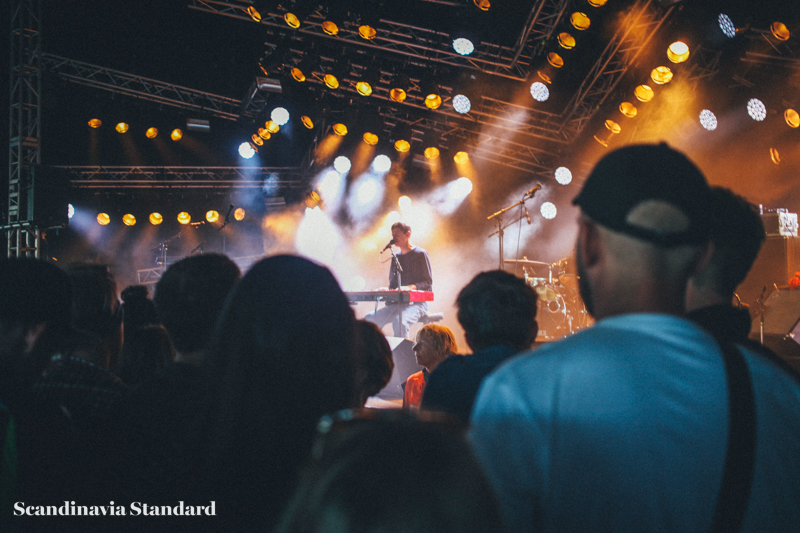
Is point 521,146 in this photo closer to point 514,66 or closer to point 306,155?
point 514,66

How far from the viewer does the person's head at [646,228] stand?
1011 millimetres

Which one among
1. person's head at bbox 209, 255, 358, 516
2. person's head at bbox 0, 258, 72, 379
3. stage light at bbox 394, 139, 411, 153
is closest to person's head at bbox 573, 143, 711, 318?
person's head at bbox 209, 255, 358, 516

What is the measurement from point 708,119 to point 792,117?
1.15 m

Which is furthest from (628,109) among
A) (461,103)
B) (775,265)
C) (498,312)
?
(498,312)

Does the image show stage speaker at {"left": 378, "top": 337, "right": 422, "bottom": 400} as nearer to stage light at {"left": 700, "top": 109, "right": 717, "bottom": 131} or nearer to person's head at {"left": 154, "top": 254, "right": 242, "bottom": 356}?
person's head at {"left": 154, "top": 254, "right": 242, "bottom": 356}

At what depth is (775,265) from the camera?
8195 millimetres

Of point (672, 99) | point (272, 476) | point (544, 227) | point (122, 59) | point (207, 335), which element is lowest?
point (272, 476)

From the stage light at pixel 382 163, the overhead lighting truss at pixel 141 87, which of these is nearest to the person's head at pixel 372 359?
the stage light at pixel 382 163

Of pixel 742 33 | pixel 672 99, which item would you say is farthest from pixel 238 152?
pixel 742 33

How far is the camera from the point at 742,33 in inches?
236

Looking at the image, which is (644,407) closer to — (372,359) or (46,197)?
(372,359)

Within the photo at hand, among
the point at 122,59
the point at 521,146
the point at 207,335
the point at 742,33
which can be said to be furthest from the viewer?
the point at 521,146

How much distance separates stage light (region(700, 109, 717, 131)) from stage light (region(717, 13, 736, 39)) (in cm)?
112

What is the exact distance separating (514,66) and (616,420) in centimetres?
816
